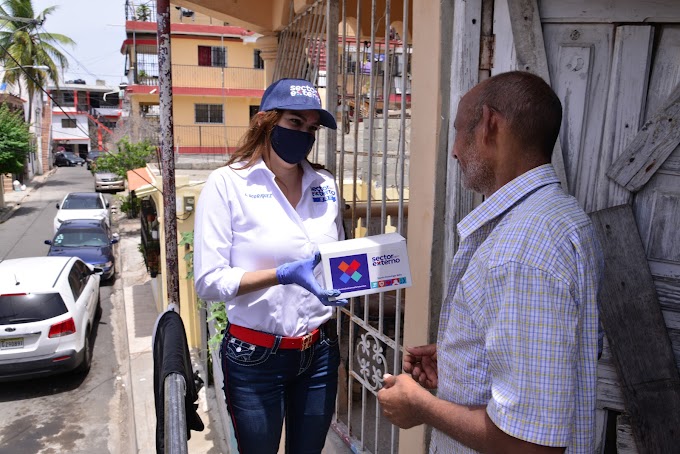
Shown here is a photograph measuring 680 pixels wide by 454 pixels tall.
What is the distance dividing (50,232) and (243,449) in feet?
63.9

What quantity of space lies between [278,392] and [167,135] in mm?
1676

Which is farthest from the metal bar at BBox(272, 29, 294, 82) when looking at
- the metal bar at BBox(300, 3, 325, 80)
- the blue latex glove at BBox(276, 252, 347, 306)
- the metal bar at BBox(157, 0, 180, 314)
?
the blue latex glove at BBox(276, 252, 347, 306)

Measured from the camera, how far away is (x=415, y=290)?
100 inches

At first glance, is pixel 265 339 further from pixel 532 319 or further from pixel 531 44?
pixel 531 44

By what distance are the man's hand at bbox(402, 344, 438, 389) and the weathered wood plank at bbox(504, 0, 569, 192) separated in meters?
0.75

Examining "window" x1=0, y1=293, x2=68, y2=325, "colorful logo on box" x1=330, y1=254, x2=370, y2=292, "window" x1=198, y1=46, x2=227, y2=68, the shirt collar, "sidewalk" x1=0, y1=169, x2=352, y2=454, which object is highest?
"window" x1=198, y1=46, x2=227, y2=68

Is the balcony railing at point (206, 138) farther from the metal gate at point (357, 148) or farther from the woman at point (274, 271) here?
the woman at point (274, 271)

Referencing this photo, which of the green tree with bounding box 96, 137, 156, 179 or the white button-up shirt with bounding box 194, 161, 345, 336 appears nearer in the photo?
the white button-up shirt with bounding box 194, 161, 345, 336

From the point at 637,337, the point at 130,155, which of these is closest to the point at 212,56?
the point at 130,155

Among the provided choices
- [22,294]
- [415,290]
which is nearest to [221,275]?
[415,290]

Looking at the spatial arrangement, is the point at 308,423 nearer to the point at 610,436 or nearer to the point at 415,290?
the point at 415,290

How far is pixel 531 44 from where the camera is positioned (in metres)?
1.96

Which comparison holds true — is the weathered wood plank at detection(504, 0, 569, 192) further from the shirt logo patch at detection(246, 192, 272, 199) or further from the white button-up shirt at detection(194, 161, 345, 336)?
the shirt logo patch at detection(246, 192, 272, 199)

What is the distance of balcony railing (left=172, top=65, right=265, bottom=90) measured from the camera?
2733cm
